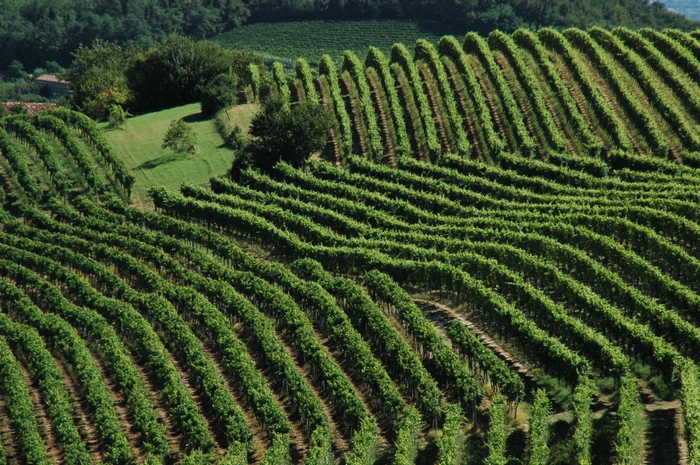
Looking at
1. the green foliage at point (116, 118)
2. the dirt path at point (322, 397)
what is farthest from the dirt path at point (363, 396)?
the green foliage at point (116, 118)

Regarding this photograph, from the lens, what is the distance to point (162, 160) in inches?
2501

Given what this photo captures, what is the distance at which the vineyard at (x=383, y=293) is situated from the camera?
3344cm

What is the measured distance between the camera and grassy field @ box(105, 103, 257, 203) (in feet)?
200

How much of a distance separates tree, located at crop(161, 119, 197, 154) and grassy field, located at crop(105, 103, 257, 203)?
61 cm

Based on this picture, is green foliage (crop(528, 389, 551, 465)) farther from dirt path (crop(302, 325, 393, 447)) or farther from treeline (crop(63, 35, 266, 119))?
treeline (crop(63, 35, 266, 119))

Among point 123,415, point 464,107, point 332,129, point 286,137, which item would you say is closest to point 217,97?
point 332,129

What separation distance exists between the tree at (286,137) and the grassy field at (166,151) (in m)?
3.59

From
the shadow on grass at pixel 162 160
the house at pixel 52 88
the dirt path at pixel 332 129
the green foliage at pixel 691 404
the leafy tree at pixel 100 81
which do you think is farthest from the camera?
the house at pixel 52 88

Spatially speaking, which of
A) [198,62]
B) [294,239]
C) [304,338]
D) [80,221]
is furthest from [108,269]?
[198,62]

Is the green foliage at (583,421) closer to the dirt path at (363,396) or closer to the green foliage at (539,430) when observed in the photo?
the green foliage at (539,430)

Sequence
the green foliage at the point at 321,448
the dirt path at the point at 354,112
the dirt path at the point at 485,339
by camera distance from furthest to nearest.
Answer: the dirt path at the point at 354,112 < the dirt path at the point at 485,339 < the green foliage at the point at 321,448

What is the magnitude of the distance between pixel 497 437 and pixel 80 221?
31.8 meters

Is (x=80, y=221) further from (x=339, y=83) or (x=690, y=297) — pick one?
(x=690, y=297)

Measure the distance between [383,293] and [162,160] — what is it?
90.5 ft
